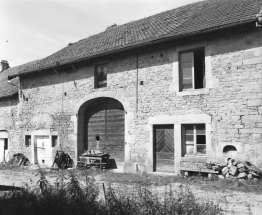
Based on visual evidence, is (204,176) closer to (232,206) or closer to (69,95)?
(232,206)

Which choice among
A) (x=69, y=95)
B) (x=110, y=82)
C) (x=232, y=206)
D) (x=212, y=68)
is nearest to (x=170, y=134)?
(x=212, y=68)

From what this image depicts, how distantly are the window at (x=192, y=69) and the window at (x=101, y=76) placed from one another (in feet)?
12.0

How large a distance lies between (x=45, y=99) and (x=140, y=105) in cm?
591

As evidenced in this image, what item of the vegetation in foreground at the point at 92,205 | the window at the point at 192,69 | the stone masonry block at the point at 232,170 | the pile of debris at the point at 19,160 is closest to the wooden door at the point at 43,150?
the pile of debris at the point at 19,160

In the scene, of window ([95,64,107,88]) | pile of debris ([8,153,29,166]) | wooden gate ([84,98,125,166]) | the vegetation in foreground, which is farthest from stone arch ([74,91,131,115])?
the vegetation in foreground

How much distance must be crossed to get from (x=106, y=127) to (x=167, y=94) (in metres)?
3.50

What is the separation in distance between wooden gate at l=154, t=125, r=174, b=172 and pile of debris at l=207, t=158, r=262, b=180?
69.6 inches

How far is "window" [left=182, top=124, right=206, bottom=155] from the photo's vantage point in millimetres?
8656

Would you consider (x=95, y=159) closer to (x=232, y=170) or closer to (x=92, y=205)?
(x=232, y=170)

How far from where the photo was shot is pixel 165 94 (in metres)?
9.39

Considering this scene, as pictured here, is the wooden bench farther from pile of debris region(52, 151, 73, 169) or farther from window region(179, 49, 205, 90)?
pile of debris region(52, 151, 73, 169)

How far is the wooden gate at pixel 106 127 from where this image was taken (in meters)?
10.9

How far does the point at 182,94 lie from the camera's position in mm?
8992

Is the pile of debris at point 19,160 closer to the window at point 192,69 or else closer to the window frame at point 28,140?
the window frame at point 28,140
